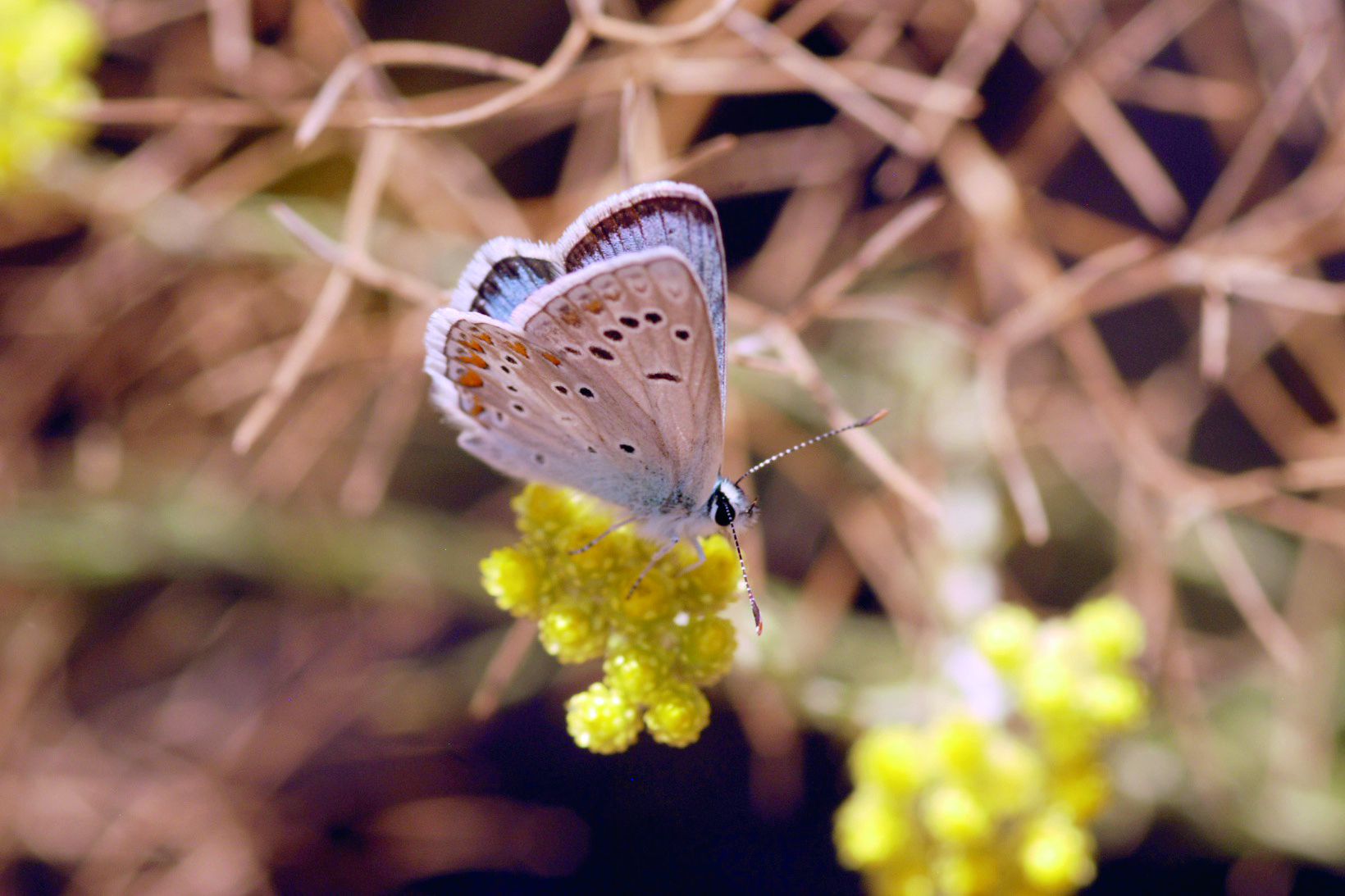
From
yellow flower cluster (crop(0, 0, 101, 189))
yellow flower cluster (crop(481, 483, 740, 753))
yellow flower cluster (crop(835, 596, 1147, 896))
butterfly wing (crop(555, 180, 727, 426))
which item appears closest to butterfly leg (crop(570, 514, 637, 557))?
yellow flower cluster (crop(481, 483, 740, 753))

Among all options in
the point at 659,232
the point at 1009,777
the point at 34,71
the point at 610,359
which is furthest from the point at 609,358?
the point at 34,71

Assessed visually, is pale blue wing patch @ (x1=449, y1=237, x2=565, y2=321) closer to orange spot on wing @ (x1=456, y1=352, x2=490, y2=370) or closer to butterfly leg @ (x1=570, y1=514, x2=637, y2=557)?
orange spot on wing @ (x1=456, y1=352, x2=490, y2=370)

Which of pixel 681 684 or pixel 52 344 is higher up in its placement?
pixel 52 344

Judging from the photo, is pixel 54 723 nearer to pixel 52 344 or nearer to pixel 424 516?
pixel 52 344

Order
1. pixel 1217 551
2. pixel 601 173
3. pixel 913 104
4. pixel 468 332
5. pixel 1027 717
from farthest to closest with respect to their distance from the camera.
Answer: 1. pixel 601 173
2. pixel 913 104
3. pixel 1217 551
4. pixel 1027 717
5. pixel 468 332

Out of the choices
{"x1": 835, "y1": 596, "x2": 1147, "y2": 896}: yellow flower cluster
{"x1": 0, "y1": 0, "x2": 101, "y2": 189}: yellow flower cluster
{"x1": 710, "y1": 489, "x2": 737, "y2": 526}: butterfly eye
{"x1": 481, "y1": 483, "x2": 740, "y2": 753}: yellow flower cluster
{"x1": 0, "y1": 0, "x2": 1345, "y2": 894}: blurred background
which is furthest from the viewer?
{"x1": 0, "y1": 0, "x2": 1345, "y2": 894}: blurred background

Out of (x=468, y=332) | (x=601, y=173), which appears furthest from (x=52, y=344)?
(x=468, y=332)

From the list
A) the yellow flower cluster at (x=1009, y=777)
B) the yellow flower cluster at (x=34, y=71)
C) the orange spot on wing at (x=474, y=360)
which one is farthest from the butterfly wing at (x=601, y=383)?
the yellow flower cluster at (x=34, y=71)
